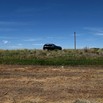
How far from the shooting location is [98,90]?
15227mm

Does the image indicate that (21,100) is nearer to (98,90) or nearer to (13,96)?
(13,96)

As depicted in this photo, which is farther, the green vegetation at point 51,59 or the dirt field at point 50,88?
the green vegetation at point 51,59

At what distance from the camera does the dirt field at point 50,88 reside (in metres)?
13.5

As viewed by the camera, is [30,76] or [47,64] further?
[47,64]

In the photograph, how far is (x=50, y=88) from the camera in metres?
15.5

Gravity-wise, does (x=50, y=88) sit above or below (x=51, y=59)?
below

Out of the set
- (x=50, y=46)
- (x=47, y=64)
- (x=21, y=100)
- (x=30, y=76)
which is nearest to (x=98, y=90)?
(x=21, y=100)

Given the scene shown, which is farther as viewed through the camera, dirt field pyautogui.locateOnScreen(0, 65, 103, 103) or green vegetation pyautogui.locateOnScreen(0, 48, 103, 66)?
green vegetation pyautogui.locateOnScreen(0, 48, 103, 66)

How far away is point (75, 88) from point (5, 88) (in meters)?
3.27

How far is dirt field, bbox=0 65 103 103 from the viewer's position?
1353 cm

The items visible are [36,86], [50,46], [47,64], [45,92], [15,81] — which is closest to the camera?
[45,92]

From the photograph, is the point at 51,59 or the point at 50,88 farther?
the point at 51,59

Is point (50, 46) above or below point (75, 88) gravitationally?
above

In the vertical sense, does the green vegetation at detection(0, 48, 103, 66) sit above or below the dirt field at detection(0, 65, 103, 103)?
above
